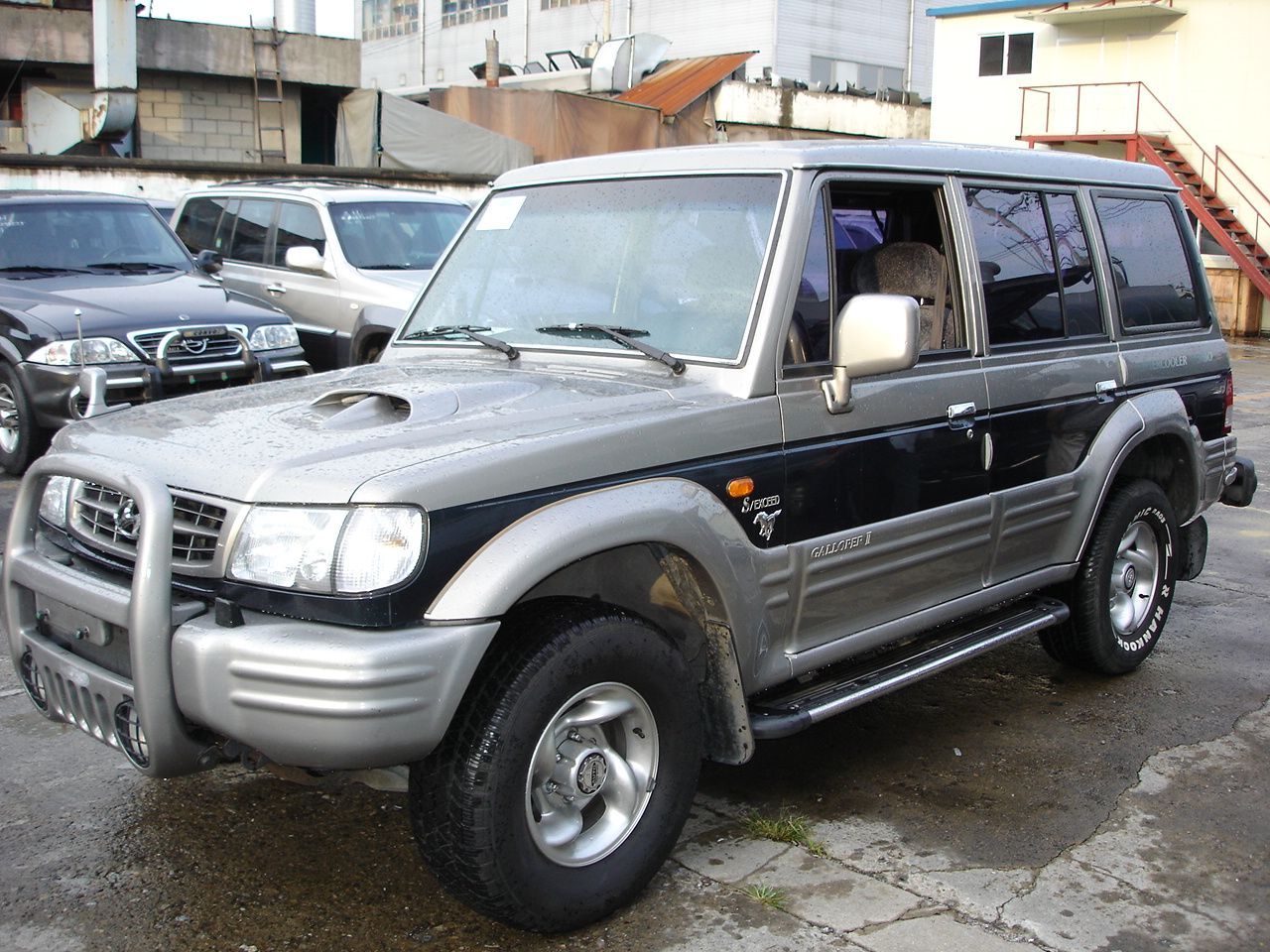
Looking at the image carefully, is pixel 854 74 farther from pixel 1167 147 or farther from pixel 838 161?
pixel 838 161

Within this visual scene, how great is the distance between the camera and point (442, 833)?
3.07 metres

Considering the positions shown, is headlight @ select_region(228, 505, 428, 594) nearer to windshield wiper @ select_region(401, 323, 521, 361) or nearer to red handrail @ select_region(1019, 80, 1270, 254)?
windshield wiper @ select_region(401, 323, 521, 361)

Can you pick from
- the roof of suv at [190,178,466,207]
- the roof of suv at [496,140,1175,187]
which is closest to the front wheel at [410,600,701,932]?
the roof of suv at [496,140,1175,187]

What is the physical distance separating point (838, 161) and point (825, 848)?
2.03 m

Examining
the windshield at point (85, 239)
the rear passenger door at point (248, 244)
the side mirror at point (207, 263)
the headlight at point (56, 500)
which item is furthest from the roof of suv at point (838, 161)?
the rear passenger door at point (248, 244)

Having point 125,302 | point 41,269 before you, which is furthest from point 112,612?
point 41,269

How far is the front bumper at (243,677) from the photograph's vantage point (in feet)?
9.32

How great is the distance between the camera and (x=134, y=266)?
9508 mm

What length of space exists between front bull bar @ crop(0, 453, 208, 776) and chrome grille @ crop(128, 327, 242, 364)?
5039mm

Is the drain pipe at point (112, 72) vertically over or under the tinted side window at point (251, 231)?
Answer: over

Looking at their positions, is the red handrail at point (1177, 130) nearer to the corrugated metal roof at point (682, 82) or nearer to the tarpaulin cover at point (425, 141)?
the corrugated metal roof at point (682, 82)

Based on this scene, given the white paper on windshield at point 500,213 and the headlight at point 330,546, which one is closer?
the headlight at point 330,546

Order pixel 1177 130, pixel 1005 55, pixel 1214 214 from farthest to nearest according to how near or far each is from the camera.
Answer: pixel 1005 55, pixel 1177 130, pixel 1214 214

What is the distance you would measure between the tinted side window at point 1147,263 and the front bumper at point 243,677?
10.8 feet
